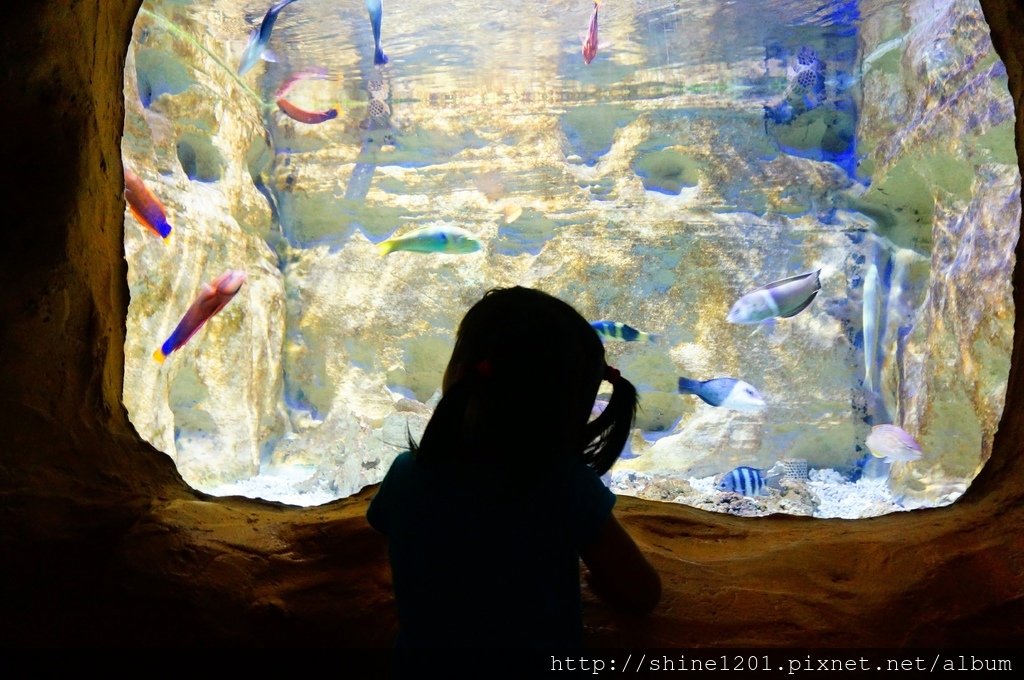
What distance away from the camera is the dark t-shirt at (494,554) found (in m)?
1.38

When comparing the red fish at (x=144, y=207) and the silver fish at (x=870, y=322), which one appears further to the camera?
the silver fish at (x=870, y=322)

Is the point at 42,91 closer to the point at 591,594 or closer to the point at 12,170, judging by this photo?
the point at 12,170

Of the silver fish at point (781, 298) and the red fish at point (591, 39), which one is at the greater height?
the red fish at point (591, 39)

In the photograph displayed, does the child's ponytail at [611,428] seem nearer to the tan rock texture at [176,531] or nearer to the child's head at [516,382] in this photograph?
the child's head at [516,382]

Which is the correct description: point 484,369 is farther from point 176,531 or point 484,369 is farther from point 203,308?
point 203,308

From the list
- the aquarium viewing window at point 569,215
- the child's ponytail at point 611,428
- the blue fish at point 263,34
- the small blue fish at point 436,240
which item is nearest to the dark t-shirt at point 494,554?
Answer: the child's ponytail at point 611,428

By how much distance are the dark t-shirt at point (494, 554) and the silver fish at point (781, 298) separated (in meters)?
4.80

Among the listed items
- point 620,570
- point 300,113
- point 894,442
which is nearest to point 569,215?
point 300,113

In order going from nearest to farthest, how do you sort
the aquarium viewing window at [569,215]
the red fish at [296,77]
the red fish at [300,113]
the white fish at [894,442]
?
the white fish at [894,442] < the red fish at [300,113] < the aquarium viewing window at [569,215] < the red fish at [296,77]

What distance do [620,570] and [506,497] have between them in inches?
13.4

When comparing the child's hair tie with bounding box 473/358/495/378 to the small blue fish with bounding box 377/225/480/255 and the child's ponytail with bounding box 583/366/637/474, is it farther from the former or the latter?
the small blue fish with bounding box 377/225/480/255

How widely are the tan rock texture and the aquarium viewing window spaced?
6140 millimetres

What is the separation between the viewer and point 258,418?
989 centimetres

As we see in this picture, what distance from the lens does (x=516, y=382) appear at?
142 centimetres
